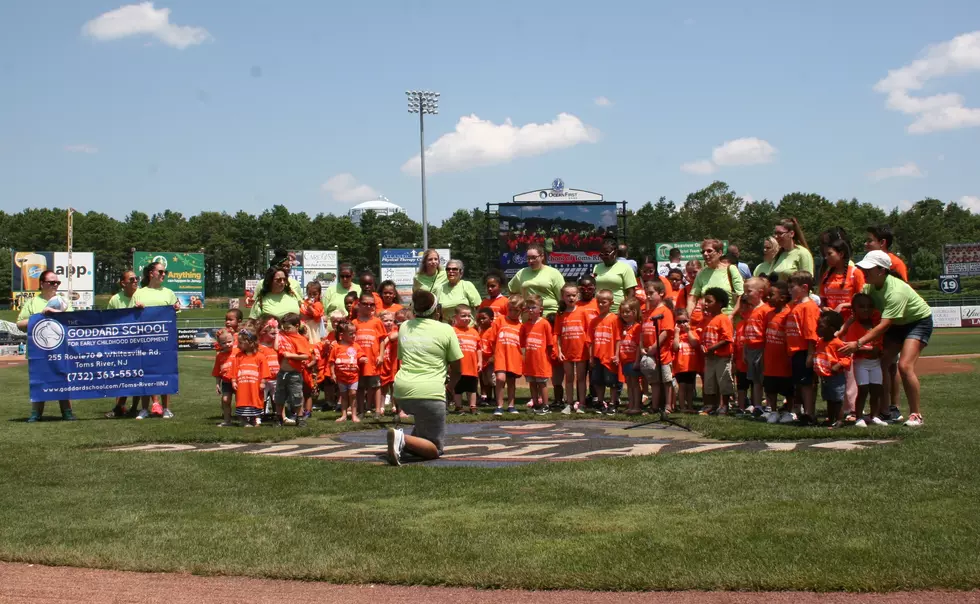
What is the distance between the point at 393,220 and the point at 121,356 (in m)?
101

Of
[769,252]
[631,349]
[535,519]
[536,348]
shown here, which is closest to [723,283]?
[769,252]

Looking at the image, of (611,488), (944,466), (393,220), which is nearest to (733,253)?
(944,466)

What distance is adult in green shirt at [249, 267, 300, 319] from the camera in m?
11.5

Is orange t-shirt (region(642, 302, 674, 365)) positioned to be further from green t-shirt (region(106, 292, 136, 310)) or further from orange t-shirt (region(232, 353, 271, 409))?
green t-shirt (region(106, 292, 136, 310))

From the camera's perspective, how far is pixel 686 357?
11.1 m

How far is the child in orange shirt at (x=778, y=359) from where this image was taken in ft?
31.6

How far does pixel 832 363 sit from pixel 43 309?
393 inches

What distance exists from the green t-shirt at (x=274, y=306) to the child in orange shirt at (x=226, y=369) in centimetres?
44

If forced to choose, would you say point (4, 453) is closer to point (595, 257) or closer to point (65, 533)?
point (65, 533)

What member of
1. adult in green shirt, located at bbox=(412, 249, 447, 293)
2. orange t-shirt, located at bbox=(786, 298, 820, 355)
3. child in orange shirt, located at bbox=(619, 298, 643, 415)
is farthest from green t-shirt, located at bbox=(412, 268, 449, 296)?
orange t-shirt, located at bbox=(786, 298, 820, 355)

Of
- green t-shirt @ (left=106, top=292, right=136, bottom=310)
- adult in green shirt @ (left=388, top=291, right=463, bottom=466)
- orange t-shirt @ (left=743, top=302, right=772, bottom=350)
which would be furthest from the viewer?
green t-shirt @ (left=106, top=292, right=136, bottom=310)

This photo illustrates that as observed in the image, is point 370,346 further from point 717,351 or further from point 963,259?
point 963,259

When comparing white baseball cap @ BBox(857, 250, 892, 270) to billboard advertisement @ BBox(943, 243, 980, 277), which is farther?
billboard advertisement @ BBox(943, 243, 980, 277)

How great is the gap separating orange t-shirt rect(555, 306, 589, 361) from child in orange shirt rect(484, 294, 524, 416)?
1.85 ft
